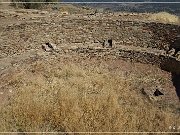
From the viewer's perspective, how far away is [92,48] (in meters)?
12.9

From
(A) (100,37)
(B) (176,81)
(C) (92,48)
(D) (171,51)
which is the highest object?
(A) (100,37)

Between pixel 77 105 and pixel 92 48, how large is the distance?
4.32 m

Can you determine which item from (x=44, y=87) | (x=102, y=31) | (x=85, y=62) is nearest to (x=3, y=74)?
(x=44, y=87)

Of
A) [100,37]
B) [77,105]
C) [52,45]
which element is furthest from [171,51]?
[77,105]

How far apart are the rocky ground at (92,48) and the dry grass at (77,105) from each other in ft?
1.08

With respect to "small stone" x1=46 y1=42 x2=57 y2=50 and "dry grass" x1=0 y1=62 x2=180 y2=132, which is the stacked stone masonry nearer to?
"small stone" x1=46 y1=42 x2=57 y2=50

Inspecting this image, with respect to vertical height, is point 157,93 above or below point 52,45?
below

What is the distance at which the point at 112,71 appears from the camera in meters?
12.2

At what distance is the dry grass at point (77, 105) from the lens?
8017 mm

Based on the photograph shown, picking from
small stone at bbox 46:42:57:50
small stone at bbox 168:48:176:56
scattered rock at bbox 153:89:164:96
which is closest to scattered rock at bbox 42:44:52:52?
small stone at bbox 46:42:57:50

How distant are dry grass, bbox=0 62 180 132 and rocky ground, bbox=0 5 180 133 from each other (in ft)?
1.08

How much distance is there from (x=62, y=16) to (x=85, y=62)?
6.55 feet

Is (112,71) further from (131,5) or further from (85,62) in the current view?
(131,5)

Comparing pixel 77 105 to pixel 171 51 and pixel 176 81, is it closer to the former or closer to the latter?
pixel 176 81
